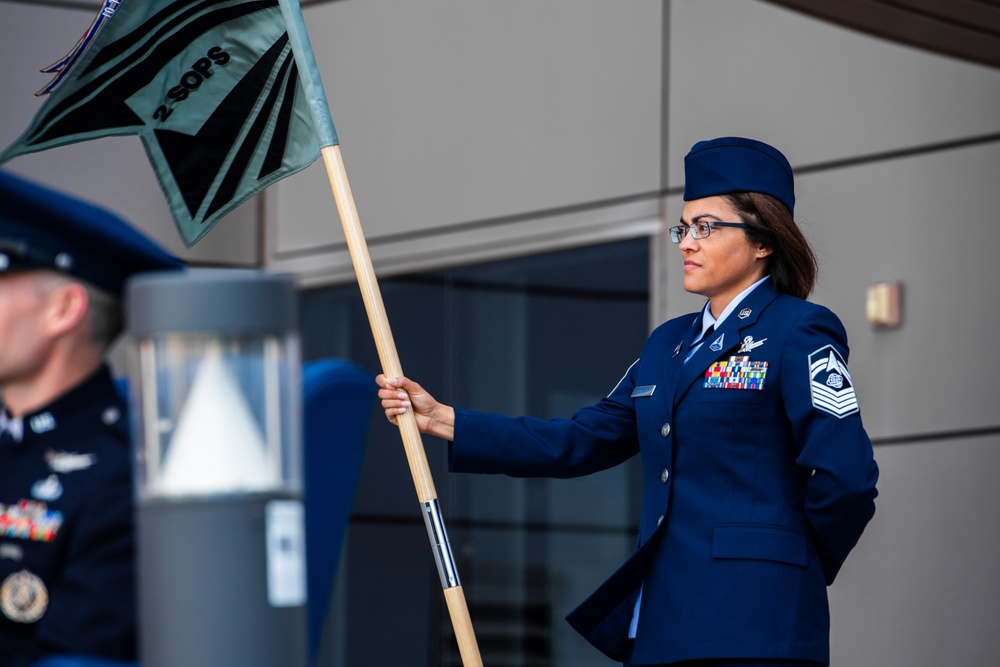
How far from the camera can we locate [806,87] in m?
4.41

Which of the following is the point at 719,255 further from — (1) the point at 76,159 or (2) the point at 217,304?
(1) the point at 76,159

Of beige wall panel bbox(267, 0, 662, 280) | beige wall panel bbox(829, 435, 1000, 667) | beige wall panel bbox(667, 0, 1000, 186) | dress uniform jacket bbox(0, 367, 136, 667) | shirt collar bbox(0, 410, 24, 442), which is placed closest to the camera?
dress uniform jacket bbox(0, 367, 136, 667)

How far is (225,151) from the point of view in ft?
8.92

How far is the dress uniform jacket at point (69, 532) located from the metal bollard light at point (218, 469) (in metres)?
0.48

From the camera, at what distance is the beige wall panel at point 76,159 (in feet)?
18.5

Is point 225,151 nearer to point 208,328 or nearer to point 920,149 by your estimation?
point 208,328

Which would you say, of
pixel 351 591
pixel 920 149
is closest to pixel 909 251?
pixel 920 149

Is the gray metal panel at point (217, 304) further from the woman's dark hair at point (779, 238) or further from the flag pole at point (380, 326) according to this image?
the woman's dark hair at point (779, 238)

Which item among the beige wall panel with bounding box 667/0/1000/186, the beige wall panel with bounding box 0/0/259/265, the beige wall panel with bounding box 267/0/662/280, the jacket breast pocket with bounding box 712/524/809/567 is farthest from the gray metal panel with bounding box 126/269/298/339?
the beige wall panel with bounding box 0/0/259/265

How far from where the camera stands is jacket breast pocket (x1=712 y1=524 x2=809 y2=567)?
2.41m

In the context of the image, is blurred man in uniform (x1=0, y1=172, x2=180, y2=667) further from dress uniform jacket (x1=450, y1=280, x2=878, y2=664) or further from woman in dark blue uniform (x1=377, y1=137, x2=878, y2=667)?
dress uniform jacket (x1=450, y1=280, x2=878, y2=664)

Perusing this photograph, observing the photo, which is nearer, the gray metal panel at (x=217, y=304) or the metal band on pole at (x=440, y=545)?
the gray metal panel at (x=217, y=304)

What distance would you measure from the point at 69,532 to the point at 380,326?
811mm

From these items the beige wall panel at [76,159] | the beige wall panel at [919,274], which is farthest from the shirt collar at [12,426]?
the beige wall panel at [76,159]
